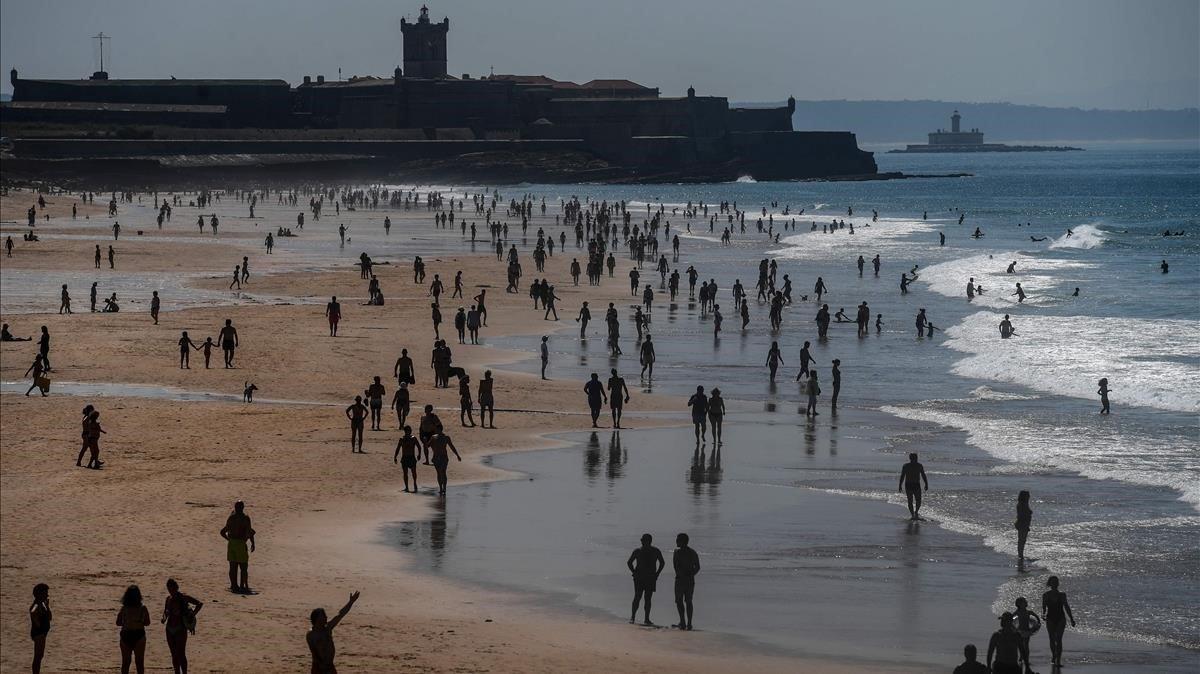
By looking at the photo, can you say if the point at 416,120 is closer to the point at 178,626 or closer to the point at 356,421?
the point at 356,421

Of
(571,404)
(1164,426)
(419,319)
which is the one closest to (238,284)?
(419,319)

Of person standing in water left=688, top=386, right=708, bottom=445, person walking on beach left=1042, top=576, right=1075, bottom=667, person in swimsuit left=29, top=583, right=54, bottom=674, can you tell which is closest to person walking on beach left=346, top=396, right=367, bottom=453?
person standing in water left=688, top=386, right=708, bottom=445

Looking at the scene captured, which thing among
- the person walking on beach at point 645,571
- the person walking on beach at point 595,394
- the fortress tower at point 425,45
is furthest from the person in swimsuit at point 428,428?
the fortress tower at point 425,45

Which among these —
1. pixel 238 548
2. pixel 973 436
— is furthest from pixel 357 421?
pixel 973 436

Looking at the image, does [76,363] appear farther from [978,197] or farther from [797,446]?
[978,197]

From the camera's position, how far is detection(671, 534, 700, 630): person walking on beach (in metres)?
13.1

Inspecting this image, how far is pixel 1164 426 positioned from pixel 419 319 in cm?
1777

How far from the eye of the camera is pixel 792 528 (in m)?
17.1

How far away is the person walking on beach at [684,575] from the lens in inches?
516

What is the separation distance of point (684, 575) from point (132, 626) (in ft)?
14.7

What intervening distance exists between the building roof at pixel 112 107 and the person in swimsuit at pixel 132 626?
128m

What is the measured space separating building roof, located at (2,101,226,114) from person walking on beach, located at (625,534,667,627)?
127149 millimetres

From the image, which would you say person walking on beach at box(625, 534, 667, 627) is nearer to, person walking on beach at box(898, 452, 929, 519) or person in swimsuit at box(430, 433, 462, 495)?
person walking on beach at box(898, 452, 929, 519)

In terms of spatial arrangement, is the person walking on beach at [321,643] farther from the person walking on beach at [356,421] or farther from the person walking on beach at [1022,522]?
the person walking on beach at [356,421]
